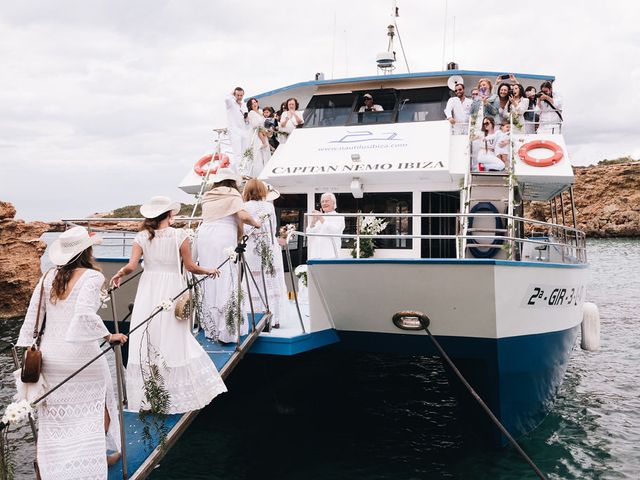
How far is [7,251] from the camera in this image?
2055 centimetres

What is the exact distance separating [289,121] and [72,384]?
303 inches

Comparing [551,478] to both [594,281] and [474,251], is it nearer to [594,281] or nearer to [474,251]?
[474,251]

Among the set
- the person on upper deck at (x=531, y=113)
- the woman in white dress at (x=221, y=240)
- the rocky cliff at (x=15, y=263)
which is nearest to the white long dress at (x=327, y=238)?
the woman in white dress at (x=221, y=240)

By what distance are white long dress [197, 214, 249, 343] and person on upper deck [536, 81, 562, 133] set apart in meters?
6.26

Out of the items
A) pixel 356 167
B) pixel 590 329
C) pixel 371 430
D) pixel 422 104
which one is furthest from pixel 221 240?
pixel 590 329

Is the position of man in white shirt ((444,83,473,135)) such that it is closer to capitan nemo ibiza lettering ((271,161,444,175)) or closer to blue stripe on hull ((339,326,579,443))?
capitan nemo ibiza lettering ((271,161,444,175))

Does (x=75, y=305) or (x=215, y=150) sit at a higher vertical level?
(x=215, y=150)

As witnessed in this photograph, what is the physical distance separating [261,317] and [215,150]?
4743mm

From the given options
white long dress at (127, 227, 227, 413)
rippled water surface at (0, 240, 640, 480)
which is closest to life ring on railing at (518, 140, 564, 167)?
rippled water surface at (0, 240, 640, 480)

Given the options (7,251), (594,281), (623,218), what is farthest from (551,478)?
(623,218)

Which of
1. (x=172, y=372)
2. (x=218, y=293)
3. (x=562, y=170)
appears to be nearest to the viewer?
(x=172, y=372)

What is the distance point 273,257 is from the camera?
7680 mm

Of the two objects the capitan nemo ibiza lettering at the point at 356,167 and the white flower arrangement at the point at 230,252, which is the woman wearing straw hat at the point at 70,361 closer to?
the white flower arrangement at the point at 230,252

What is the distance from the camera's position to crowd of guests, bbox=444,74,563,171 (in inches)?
378
